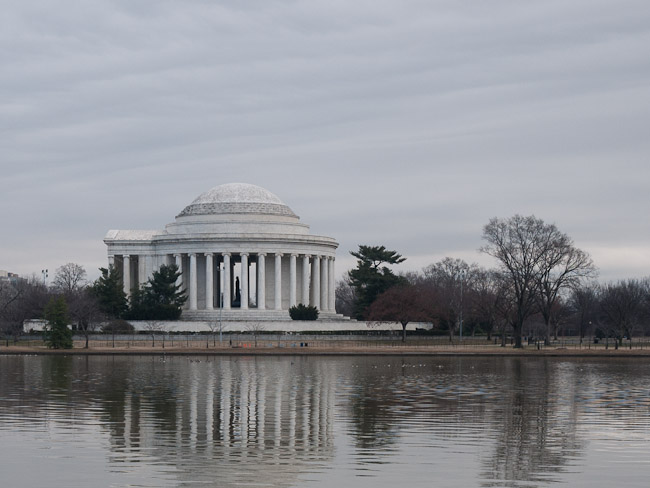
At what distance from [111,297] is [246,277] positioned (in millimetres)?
17984

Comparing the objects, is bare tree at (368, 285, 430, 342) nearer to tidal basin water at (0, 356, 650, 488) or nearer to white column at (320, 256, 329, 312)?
white column at (320, 256, 329, 312)

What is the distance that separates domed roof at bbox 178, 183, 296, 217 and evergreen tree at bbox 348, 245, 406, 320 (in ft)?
34.9

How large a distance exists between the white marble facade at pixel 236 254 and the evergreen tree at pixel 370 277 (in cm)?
411

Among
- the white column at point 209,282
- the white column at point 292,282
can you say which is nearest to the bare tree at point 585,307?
the white column at point 292,282

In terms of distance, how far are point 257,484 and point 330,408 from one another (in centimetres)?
1653

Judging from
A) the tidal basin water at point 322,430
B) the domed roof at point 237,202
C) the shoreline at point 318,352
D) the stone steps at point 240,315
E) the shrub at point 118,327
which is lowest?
the shoreline at point 318,352

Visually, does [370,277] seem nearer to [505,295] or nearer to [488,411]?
[505,295]

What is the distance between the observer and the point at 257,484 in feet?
69.3

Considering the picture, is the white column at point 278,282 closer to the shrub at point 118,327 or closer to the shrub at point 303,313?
the shrub at point 303,313

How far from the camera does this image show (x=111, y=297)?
384 feet

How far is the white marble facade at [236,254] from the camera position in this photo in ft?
417

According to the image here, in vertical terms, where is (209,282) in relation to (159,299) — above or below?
above

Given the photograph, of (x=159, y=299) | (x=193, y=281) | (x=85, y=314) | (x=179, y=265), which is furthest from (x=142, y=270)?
(x=85, y=314)

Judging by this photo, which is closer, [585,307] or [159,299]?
[159,299]
